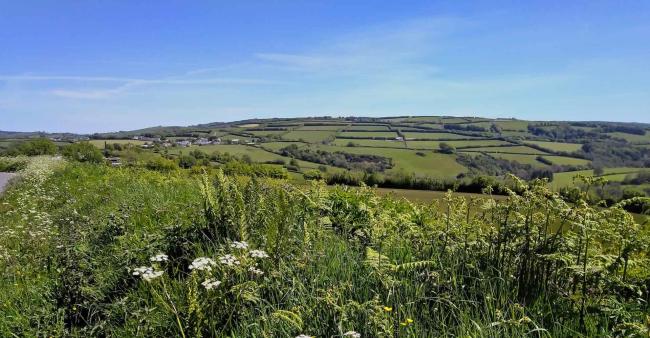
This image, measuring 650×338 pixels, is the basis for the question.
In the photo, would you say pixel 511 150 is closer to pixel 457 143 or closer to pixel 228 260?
pixel 457 143

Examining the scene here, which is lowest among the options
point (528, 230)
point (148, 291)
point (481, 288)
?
point (148, 291)

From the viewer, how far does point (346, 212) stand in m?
7.01

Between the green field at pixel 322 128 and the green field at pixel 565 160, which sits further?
the green field at pixel 322 128

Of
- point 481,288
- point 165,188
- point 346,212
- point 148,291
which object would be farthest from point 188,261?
point 165,188

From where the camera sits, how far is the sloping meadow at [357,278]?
3.28m

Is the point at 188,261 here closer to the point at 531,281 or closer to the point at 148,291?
the point at 148,291

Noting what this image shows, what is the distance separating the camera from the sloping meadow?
3281mm

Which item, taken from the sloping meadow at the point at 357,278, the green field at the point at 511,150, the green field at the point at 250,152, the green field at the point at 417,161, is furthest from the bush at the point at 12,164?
the green field at the point at 511,150

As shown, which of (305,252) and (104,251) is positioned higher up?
(305,252)

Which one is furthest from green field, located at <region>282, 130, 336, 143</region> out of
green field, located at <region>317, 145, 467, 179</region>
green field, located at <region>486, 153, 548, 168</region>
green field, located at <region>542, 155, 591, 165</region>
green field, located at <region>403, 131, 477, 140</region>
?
green field, located at <region>542, 155, 591, 165</region>

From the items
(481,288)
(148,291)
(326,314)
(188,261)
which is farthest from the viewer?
(188,261)

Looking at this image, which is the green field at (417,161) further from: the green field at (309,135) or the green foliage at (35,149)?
the green foliage at (35,149)

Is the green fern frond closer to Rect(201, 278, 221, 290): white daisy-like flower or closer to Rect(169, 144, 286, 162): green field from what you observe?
Rect(201, 278, 221, 290): white daisy-like flower

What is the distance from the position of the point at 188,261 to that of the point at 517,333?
12.8 feet
